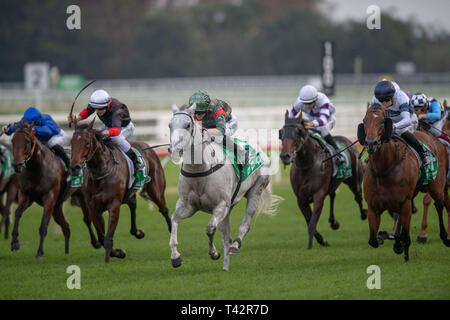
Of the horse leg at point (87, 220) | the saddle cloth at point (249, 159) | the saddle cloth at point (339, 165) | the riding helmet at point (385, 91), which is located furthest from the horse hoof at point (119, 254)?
the riding helmet at point (385, 91)

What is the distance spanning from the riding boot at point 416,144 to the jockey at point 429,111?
3.93 ft

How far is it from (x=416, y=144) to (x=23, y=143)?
4636 millimetres

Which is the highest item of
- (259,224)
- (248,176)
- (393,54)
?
(393,54)

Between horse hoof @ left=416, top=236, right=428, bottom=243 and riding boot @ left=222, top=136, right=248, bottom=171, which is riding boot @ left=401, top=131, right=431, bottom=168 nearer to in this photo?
horse hoof @ left=416, top=236, right=428, bottom=243

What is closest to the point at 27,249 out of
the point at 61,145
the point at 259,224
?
the point at 61,145

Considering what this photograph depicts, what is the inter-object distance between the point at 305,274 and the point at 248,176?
55.5 inches

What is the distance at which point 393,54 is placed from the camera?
4875 centimetres

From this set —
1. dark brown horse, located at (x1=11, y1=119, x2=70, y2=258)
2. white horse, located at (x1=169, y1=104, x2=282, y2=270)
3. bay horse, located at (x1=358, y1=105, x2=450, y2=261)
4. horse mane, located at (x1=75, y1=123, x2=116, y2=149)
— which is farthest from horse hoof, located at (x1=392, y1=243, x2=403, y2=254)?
dark brown horse, located at (x1=11, y1=119, x2=70, y2=258)

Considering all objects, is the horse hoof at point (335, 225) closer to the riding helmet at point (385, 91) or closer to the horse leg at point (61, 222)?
the riding helmet at point (385, 91)

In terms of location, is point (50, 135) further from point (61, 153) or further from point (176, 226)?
point (176, 226)

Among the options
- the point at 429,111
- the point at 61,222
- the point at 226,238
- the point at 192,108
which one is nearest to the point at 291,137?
the point at 226,238

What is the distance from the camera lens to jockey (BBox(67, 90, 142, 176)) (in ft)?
29.2

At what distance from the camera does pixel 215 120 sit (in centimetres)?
803

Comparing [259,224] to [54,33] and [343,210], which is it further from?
[54,33]
